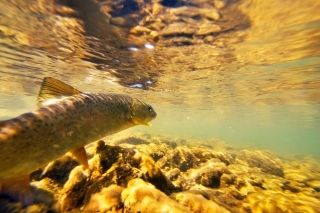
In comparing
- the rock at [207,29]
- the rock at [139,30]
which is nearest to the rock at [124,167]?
the rock at [139,30]

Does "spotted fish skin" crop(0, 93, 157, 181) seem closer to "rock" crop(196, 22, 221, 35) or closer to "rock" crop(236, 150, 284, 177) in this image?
"rock" crop(196, 22, 221, 35)

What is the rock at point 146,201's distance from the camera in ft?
10.1

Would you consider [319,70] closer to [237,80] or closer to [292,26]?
[237,80]

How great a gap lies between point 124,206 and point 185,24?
7.90 m

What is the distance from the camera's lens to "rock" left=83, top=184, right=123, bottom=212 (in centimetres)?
323

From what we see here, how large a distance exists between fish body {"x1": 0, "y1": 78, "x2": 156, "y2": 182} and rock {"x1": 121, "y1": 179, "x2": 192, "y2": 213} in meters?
1.34

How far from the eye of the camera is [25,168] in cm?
291

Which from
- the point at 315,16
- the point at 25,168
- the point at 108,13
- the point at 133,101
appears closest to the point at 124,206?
the point at 25,168

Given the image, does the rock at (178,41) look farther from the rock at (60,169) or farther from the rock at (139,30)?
the rock at (60,169)

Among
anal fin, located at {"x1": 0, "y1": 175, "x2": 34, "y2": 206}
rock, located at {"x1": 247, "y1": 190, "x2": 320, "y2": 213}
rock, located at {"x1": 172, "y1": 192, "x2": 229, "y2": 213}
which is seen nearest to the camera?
anal fin, located at {"x1": 0, "y1": 175, "x2": 34, "y2": 206}

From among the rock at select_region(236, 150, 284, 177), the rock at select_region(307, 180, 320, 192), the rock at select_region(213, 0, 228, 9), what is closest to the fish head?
the rock at select_region(213, 0, 228, 9)

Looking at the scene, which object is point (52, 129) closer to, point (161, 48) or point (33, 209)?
point (33, 209)

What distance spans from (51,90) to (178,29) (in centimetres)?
700

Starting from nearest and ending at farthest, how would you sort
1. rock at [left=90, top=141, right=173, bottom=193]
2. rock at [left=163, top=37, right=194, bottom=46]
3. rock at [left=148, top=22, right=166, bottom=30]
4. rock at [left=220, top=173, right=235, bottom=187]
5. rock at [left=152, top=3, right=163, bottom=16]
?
rock at [left=90, top=141, right=173, bottom=193]
rock at [left=220, top=173, right=235, bottom=187]
rock at [left=152, top=3, right=163, bottom=16]
rock at [left=148, top=22, right=166, bottom=30]
rock at [left=163, top=37, right=194, bottom=46]
